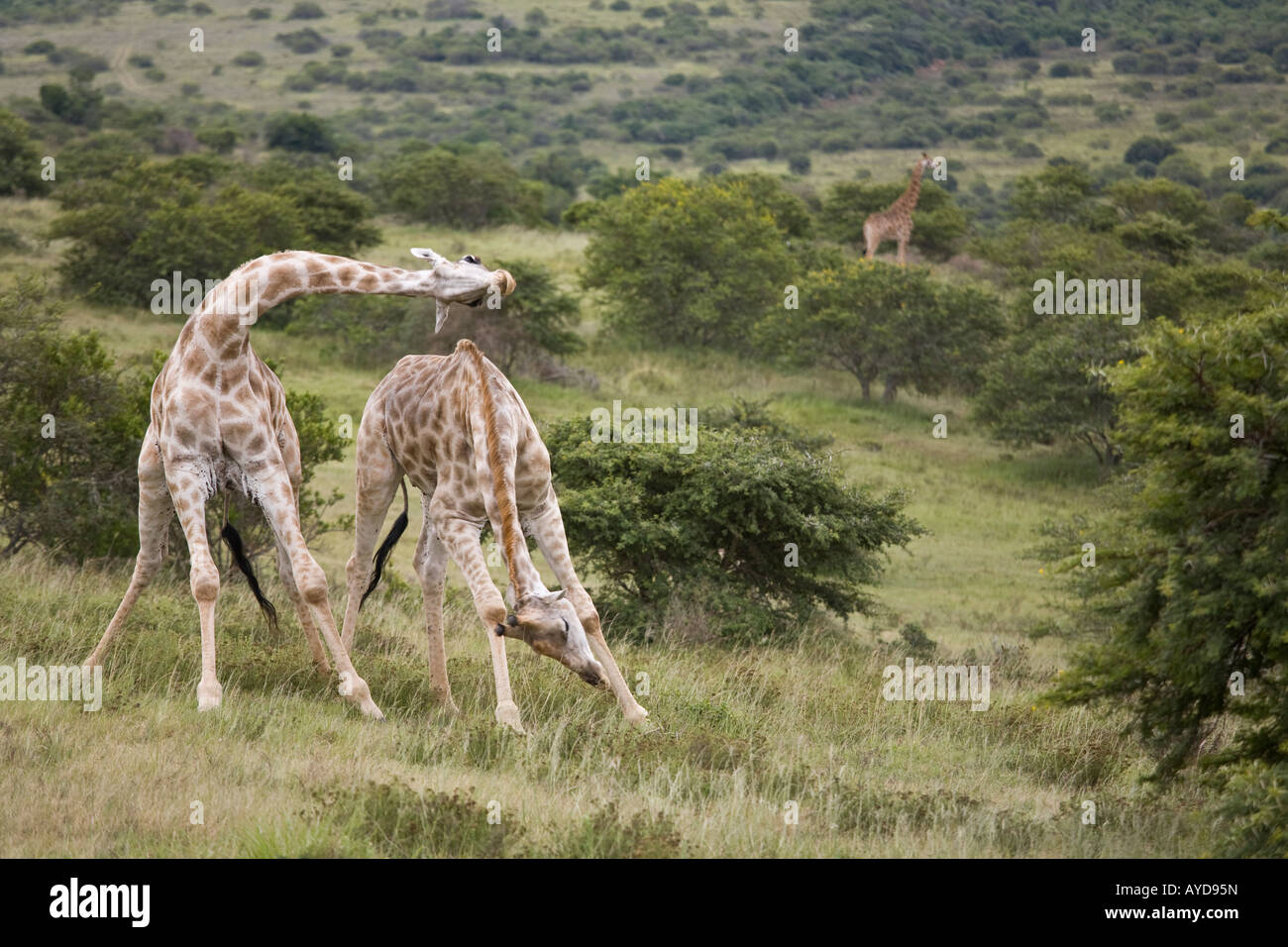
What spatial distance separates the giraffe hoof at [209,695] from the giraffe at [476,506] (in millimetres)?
1165

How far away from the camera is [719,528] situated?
42.0ft

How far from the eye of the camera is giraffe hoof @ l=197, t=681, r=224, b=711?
725cm

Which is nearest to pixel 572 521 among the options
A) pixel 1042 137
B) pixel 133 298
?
pixel 133 298

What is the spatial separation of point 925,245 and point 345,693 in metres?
39.8

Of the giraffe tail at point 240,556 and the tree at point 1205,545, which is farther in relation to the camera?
the giraffe tail at point 240,556

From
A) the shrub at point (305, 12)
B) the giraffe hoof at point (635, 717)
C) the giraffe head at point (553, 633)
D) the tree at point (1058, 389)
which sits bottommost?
the tree at point (1058, 389)

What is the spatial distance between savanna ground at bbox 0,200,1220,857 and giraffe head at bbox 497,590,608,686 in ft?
2.02

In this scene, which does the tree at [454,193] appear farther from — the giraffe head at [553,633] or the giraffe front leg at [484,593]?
the giraffe head at [553,633]

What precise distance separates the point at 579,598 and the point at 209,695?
2167 mm

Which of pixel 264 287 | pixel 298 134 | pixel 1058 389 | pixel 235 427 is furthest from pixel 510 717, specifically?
pixel 298 134

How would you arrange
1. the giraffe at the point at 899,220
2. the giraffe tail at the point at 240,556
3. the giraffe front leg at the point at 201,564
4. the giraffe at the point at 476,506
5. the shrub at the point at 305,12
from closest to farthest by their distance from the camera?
the giraffe at the point at 476,506
the giraffe front leg at the point at 201,564
the giraffe tail at the point at 240,556
the giraffe at the point at 899,220
the shrub at the point at 305,12

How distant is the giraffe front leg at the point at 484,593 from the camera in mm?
6930

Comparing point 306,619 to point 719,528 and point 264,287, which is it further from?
point 719,528


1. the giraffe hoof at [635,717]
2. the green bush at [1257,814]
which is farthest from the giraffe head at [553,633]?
the green bush at [1257,814]
